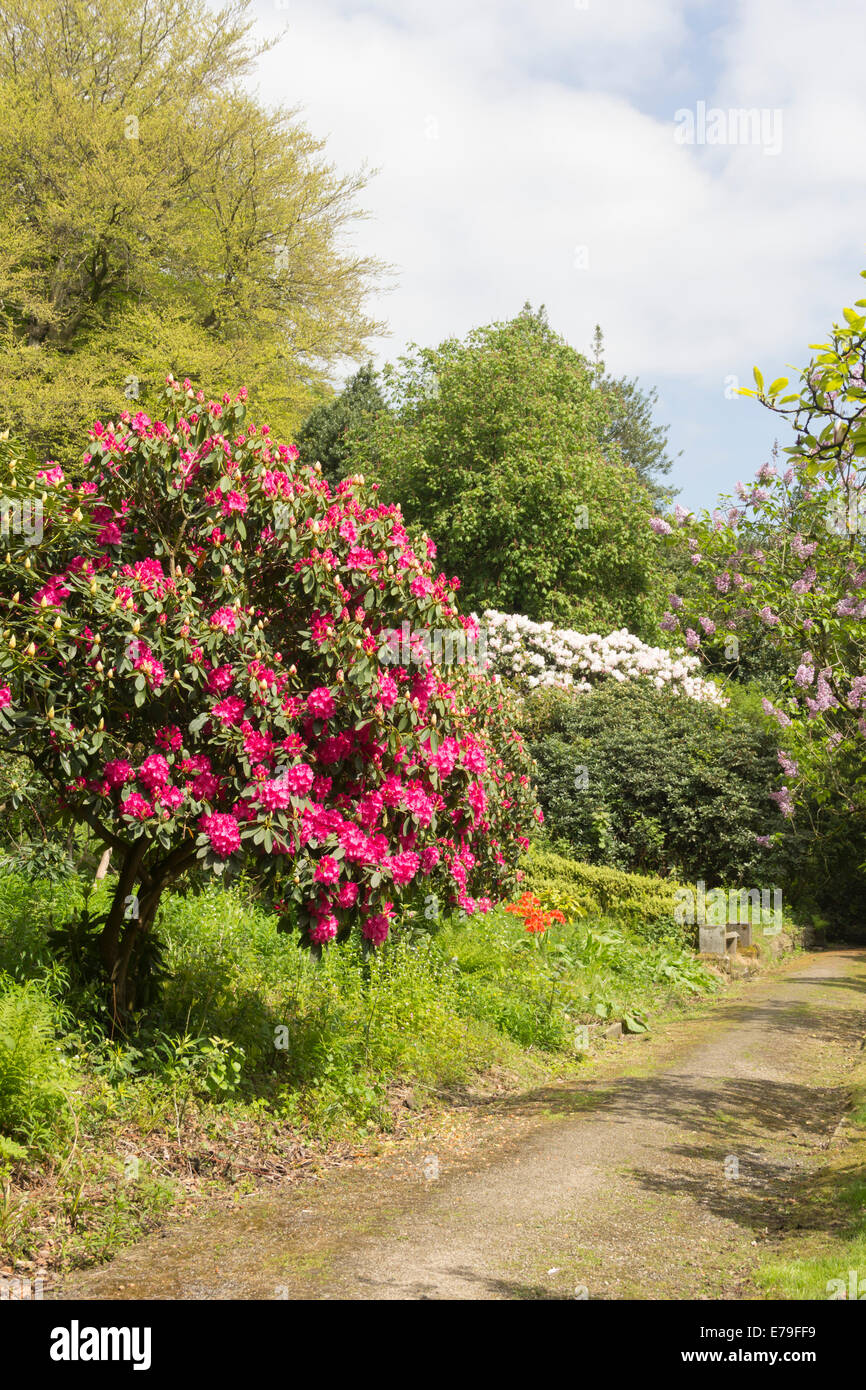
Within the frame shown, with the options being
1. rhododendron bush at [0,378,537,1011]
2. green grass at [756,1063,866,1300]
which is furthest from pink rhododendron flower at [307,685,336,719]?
green grass at [756,1063,866,1300]

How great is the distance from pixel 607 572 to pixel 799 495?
11.0 metres

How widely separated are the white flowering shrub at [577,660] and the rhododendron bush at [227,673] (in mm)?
13169

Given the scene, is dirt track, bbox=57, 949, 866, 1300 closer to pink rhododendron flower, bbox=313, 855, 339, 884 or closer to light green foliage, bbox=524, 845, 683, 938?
pink rhododendron flower, bbox=313, 855, 339, 884

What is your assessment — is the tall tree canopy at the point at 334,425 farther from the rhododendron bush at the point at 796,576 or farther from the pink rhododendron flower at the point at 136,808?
the pink rhododendron flower at the point at 136,808

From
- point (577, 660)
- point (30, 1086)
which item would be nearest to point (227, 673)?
point (30, 1086)

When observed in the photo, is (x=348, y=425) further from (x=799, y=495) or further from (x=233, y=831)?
(x=233, y=831)

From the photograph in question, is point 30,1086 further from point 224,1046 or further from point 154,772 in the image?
point 154,772

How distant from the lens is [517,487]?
2272 centimetres

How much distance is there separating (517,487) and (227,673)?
58.1 feet

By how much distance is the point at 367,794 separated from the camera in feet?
19.7

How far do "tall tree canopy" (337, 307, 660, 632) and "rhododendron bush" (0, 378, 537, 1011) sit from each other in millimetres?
15812

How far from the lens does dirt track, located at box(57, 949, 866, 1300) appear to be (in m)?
4.55

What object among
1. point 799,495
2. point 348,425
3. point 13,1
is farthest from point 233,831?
point 348,425

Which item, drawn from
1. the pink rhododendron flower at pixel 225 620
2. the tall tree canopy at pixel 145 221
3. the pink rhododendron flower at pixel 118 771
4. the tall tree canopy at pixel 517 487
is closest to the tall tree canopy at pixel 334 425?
the tall tree canopy at pixel 517 487
